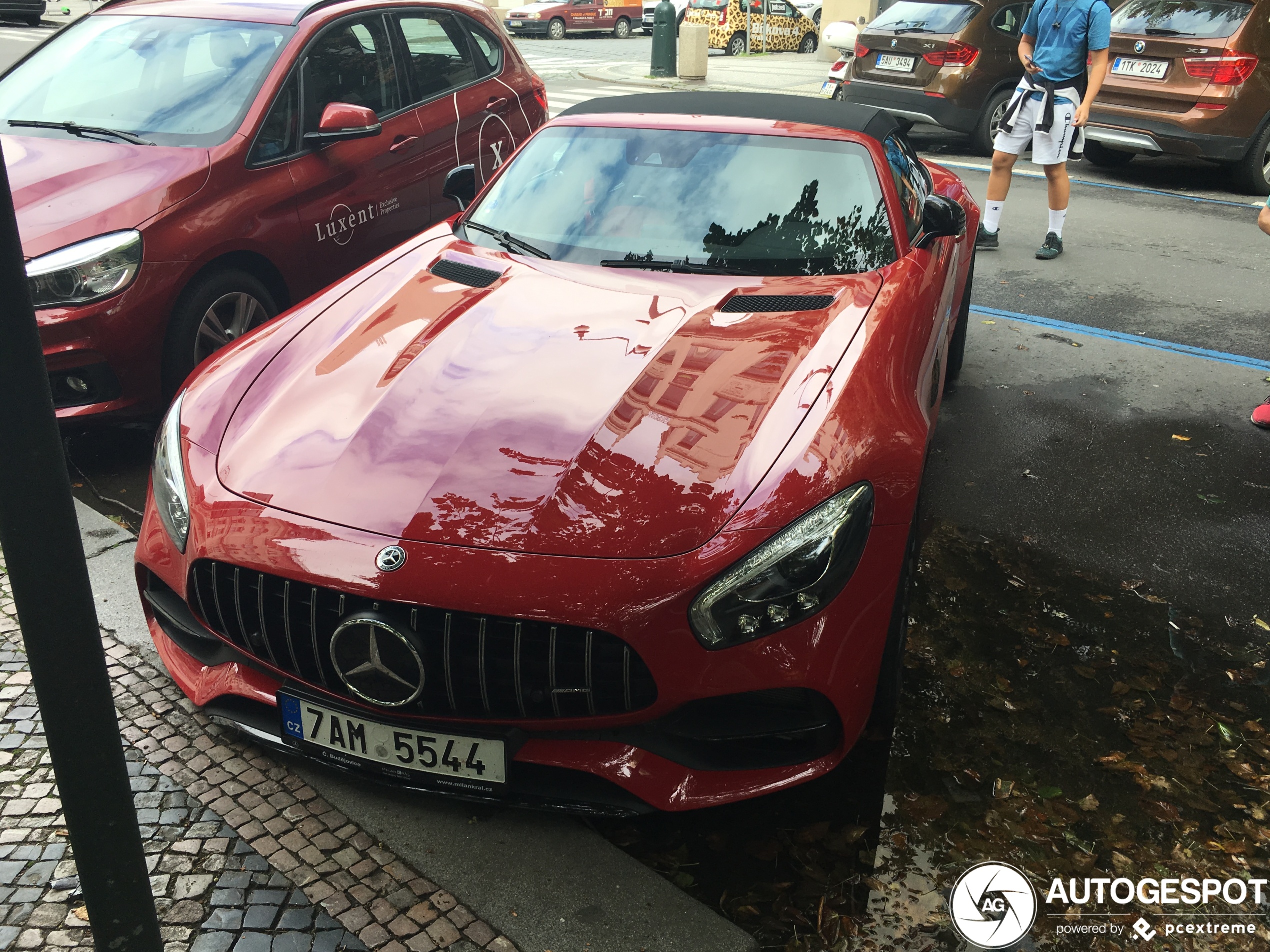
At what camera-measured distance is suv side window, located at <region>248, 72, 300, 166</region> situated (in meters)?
4.96

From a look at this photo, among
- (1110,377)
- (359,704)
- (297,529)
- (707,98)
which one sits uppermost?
(707,98)

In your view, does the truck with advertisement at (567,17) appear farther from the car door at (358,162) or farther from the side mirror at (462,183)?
the side mirror at (462,183)

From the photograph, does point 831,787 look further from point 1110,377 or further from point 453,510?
point 1110,377

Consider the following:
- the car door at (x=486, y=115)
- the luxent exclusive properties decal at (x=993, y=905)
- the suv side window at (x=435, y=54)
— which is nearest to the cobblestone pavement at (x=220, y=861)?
the luxent exclusive properties decal at (x=993, y=905)

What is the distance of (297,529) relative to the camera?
249 cm

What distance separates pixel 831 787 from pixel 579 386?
4.02 ft

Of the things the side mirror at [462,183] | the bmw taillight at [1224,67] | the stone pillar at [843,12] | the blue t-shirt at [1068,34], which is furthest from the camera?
the stone pillar at [843,12]

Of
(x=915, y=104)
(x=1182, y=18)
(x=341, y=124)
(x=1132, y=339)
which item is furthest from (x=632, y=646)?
(x=915, y=104)

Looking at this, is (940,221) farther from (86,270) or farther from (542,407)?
(86,270)

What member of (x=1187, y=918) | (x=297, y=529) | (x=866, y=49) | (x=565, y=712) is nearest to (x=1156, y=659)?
(x=1187, y=918)

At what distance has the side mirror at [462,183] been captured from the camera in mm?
4535

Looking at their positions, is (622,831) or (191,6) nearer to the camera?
(622,831)

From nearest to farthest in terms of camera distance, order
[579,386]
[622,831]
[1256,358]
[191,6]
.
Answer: [622,831] < [579,386] < [191,6] < [1256,358]

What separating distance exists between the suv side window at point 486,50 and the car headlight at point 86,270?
290cm
